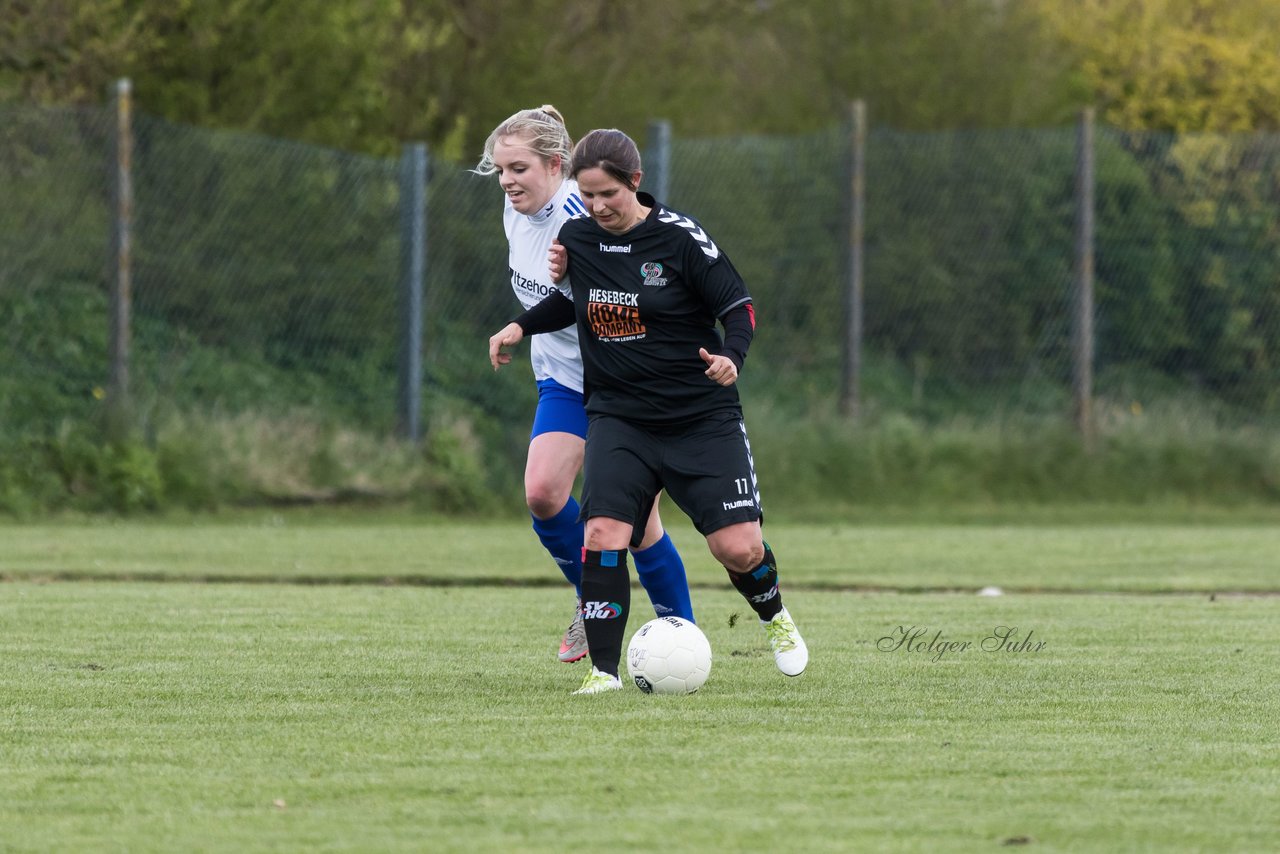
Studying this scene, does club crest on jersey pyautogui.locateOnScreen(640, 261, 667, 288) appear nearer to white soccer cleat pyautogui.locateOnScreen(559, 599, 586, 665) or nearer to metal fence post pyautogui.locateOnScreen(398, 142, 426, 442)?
white soccer cleat pyautogui.locateOnScreen(559, 599, 586, 665)

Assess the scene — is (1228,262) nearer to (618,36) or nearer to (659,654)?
(618,36)

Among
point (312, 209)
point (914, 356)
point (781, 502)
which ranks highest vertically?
point (312, 209)

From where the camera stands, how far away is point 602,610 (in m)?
6.40

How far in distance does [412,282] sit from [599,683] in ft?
34.3

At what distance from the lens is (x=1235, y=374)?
18.0 m

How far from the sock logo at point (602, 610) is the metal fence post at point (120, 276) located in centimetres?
964

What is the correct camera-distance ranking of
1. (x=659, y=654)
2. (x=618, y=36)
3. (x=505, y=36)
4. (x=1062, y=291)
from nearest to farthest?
(x=659, y=654), (x=1062, y=291), (x=505, y=36), (x=618, y=36)

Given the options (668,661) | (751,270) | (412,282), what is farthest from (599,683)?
(751,270)

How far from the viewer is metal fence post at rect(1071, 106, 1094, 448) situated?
57.3ft

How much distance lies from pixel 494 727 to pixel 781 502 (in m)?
11.4

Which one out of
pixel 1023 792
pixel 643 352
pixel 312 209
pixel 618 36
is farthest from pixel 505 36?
pixel 1023 792

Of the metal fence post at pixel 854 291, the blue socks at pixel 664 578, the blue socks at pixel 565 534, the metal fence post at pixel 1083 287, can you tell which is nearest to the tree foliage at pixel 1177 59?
the metal fence post at pixel 1083 287

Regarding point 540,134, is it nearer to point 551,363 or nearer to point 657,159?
point 551,363

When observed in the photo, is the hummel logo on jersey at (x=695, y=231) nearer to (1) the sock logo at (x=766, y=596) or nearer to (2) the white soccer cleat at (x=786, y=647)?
(1) the sock logo at (x=766, y=596)
